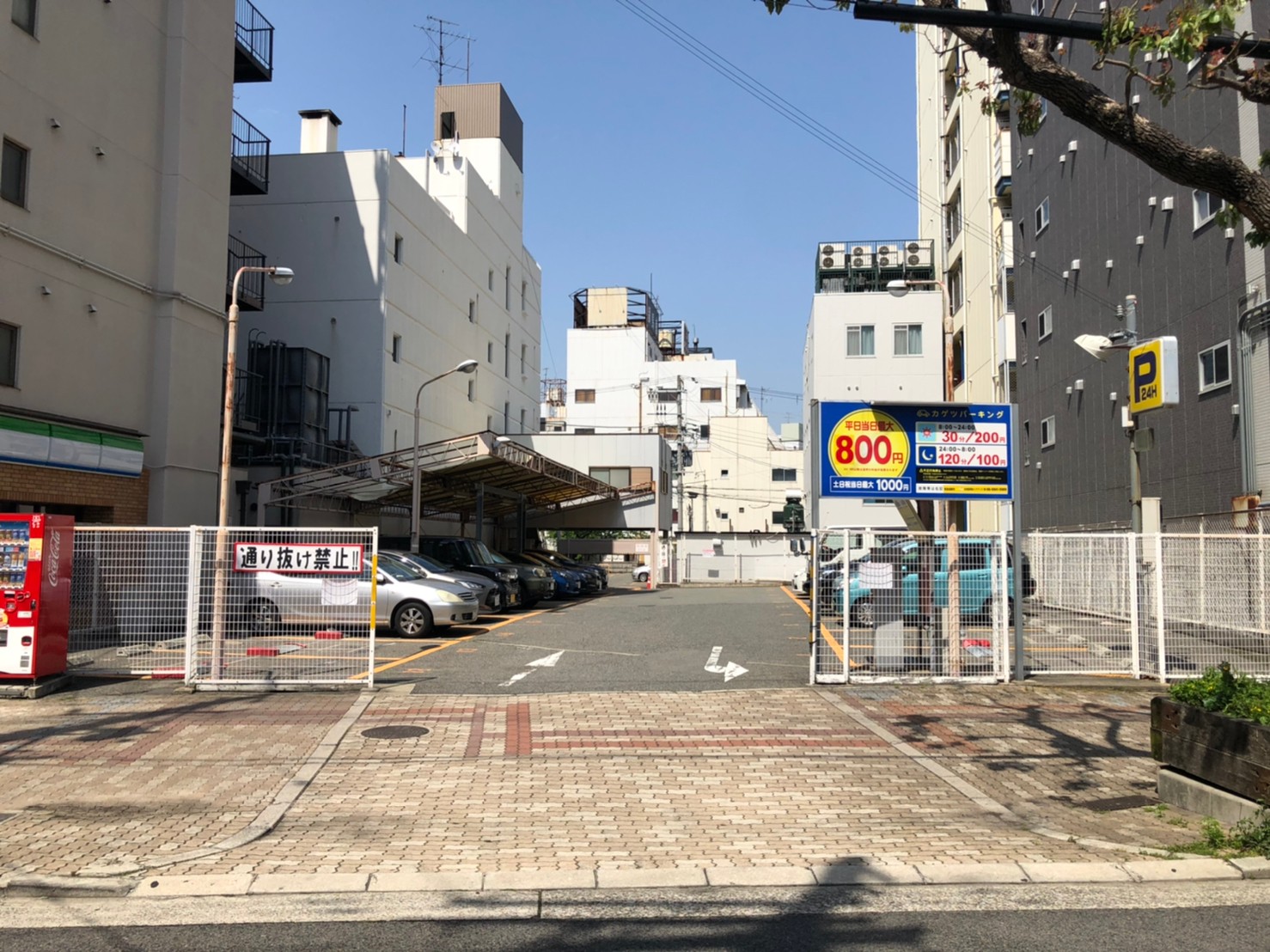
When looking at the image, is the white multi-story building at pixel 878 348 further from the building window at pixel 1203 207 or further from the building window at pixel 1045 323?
the building window at pixel 1203 207

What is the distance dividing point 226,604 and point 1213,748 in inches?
392

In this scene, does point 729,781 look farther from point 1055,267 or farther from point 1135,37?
point 1055,267

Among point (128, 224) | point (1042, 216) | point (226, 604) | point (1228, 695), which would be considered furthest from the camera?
point (1042, 216)

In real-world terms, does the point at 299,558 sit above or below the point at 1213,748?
above

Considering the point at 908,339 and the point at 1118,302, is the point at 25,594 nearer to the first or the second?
the point at 1118,302

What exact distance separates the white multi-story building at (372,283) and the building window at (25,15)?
38.6ft

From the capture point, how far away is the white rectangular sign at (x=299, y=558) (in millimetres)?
11562

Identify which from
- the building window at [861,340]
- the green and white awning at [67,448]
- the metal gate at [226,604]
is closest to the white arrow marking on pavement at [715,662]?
the metal gate at [226,604]

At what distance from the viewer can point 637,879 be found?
18.9 ft

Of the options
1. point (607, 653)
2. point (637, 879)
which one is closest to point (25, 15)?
point (607, 653)

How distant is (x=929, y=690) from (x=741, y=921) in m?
7.42

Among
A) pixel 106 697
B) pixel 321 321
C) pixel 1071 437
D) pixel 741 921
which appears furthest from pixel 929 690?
pixel 321 321

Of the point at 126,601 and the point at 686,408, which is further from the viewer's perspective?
the point at 686,408

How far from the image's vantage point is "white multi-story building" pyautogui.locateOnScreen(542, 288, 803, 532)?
242ft
